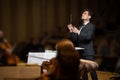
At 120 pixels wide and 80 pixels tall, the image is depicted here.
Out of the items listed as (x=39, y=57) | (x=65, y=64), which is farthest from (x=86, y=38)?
(x=65, y=64)

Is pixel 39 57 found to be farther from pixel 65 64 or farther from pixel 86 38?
pixel 65 64

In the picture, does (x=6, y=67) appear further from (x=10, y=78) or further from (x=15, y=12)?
(x=15, y=12)

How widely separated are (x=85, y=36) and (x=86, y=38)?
0.03m

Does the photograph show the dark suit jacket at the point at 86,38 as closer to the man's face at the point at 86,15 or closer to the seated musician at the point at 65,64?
the man's face at the point at 86,15

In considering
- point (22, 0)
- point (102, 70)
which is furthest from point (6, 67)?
point (22, 0)

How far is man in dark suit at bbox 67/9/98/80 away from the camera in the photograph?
4.64m

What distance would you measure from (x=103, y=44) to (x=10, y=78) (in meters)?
3.70

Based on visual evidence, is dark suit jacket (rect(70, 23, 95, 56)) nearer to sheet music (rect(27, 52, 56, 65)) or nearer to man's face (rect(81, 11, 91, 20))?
man's face (rect(81, 11, 91, 20))

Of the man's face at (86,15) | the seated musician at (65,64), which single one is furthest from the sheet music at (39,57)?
the seated musician at (65,64)

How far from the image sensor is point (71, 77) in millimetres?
3457

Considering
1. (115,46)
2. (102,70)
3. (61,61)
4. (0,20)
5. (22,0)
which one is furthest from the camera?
(22,0)

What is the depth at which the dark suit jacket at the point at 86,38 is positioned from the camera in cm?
464

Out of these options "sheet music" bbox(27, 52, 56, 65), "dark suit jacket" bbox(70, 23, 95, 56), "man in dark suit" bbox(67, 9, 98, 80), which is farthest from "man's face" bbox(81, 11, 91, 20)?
"sheet music" bbox(27, 52, 56, 65)

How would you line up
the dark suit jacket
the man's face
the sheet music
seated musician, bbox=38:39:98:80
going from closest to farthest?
seated musician, bbox=38:39:98:80, the dark suit jacket, the man's face, the sheet music
